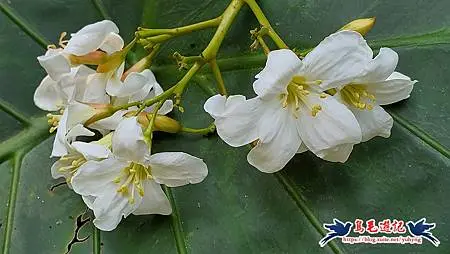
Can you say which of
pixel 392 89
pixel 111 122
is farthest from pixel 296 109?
pixel 111 122

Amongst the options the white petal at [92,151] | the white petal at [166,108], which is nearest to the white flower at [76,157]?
the white petal at [92,151]

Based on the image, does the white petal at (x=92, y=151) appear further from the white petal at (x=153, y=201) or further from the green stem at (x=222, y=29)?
the green stem at (x=222, y=29)

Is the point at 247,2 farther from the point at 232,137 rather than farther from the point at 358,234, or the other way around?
the point at 358,234

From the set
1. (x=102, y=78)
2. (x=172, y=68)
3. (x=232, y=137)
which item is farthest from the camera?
(x=172, y=68)

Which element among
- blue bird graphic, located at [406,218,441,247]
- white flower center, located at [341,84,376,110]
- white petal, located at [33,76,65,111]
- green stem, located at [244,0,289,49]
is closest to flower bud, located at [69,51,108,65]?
white petal, located at [33,76,65,111]

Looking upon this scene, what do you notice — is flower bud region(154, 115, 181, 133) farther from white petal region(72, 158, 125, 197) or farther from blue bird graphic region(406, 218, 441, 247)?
blue bird graphic region(406, 218, 441, 247)

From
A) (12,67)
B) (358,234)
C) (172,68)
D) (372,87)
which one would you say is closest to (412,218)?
(358,234)
